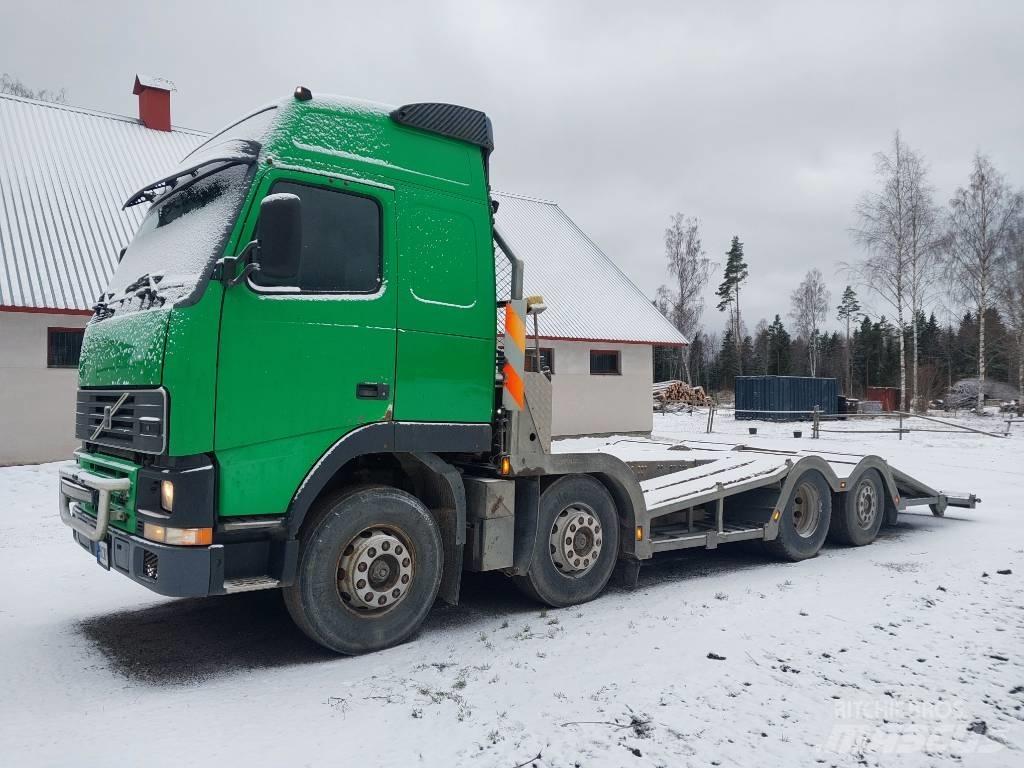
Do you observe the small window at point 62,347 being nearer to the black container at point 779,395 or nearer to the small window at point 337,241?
the small window at point 337,241

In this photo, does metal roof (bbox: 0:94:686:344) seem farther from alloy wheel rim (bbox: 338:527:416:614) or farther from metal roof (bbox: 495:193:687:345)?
alloy wheel rim (bbox: 338:527:416:614)

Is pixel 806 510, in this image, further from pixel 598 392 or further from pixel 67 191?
pixel 67 191

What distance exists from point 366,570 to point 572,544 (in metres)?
1.83

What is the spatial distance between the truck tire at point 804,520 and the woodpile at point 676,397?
2967 cm

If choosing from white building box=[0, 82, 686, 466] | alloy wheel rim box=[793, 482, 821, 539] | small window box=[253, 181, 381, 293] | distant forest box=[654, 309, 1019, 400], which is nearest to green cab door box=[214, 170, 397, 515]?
small window box=[253, 181, 381, 293]

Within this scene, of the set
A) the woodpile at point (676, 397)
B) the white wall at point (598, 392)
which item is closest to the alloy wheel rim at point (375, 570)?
the white wall at point (598, 392)

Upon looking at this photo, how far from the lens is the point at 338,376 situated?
4.66 metres

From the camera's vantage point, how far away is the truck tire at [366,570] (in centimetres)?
457

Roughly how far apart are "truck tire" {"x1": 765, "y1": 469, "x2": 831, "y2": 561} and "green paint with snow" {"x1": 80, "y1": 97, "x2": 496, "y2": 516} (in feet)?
12.4

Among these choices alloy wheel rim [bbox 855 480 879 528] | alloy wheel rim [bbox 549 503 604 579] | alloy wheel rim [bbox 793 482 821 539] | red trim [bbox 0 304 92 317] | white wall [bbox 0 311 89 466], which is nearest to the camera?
alloy wheel rim [bbox 549 503 604 579]

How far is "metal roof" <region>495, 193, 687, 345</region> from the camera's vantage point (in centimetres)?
2161

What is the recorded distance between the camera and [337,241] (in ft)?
15.5

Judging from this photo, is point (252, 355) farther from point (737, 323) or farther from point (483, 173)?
point (737, 323)

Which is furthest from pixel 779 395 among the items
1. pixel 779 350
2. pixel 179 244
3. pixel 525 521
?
pixel 779 350
